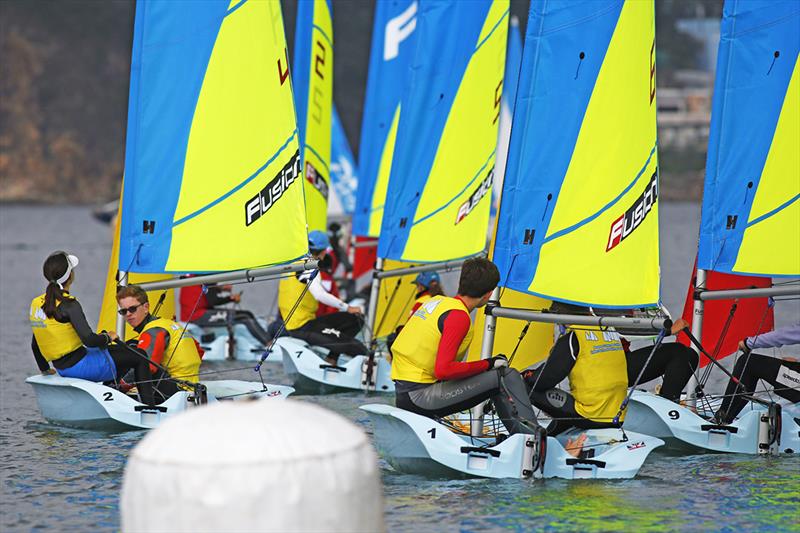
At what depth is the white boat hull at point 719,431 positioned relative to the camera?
9.07 m

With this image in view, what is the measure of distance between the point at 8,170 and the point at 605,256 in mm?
86276

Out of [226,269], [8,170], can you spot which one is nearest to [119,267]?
[226,269]

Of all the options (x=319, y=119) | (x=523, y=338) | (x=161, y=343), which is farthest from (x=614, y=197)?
(x=319, y=119)

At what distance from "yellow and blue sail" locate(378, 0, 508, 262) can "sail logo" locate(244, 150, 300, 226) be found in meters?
2.60

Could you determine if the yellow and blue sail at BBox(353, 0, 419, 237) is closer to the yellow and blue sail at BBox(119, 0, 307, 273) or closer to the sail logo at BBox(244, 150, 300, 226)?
the sail logo at BBox(244, 150, 300, 226)

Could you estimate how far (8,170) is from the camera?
90.4 metres

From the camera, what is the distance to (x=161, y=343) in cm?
931

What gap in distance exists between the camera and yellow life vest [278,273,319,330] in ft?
39.1

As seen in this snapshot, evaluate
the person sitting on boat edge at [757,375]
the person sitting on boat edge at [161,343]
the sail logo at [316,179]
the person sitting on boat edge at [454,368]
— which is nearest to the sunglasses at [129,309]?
the person sitting on boat edge at [161,343]

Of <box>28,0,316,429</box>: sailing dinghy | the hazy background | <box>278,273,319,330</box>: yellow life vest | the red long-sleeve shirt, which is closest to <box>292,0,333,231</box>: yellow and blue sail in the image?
<box>278,273,319,330</box>: yellow life vest

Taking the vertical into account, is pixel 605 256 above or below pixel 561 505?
above

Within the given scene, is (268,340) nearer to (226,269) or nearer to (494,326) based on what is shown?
(226,269)

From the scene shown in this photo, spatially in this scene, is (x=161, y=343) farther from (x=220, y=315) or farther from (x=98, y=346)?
(x=220, y=315)

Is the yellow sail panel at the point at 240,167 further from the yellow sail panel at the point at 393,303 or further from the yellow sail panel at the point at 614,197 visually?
the yellow sail panel at the point at 393,303
